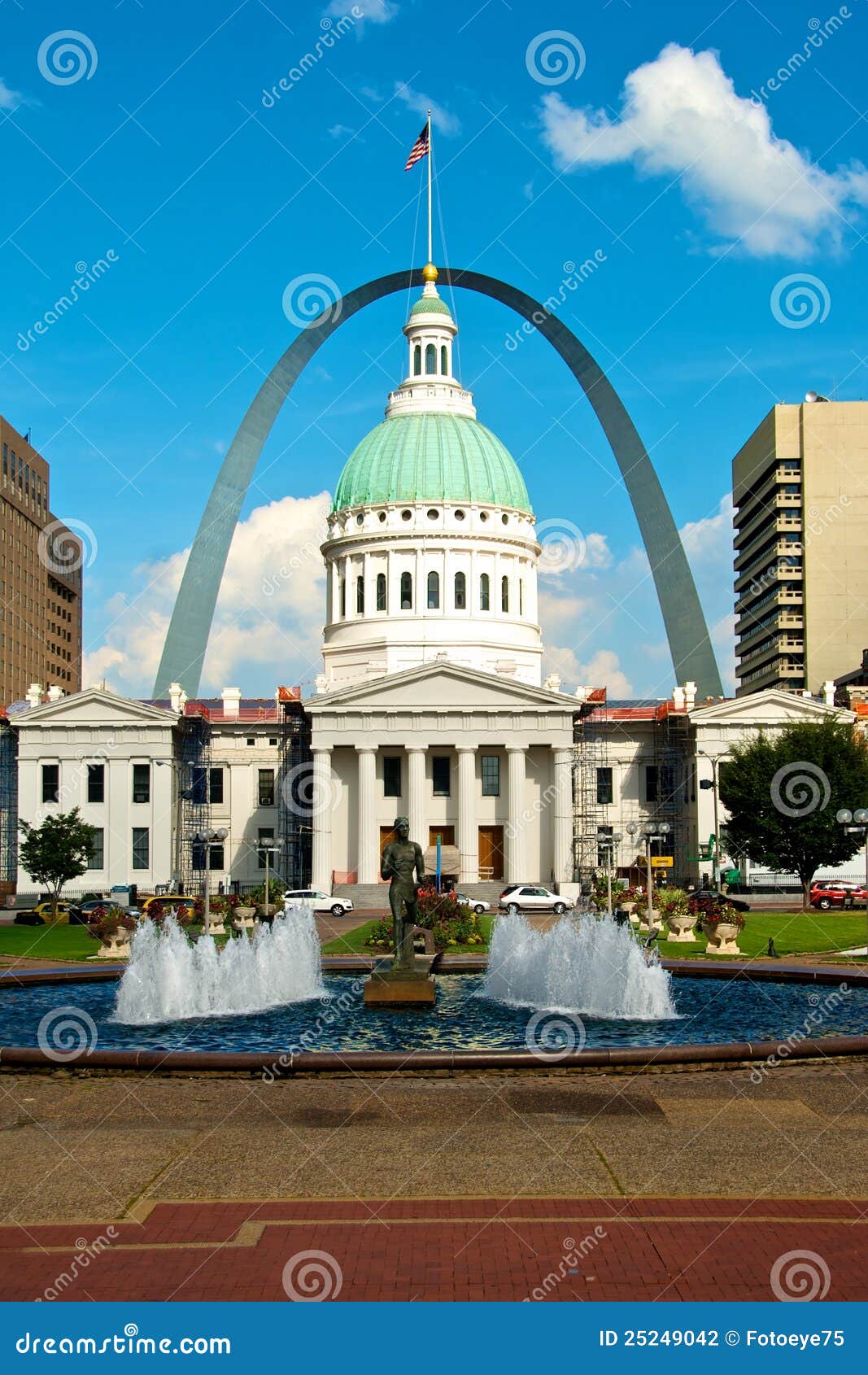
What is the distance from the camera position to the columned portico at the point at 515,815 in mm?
88688

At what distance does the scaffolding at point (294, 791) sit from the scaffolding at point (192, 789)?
4811mm

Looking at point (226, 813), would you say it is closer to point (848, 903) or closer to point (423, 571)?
point (423, 571)

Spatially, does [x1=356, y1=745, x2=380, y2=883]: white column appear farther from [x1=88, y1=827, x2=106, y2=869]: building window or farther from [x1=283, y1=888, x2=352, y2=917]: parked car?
[x1=88, y1=827, x2=106, y2=869]: building window

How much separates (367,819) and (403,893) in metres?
60.7

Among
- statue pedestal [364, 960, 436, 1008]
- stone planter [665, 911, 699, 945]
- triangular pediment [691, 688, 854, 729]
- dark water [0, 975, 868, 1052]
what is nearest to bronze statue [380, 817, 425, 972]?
statue pedestal [364, 960, 436, 1008]

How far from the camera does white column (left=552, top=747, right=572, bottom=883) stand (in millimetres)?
88938

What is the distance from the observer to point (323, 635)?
112m

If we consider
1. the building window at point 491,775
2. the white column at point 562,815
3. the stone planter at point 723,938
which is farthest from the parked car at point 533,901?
the stone planter at point 723,938

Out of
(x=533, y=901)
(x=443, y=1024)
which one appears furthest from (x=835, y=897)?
(x=443, y=1024)

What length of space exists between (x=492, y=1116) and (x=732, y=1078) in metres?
4.34

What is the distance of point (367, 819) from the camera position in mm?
89688

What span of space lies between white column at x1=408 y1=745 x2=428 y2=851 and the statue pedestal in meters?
61.5

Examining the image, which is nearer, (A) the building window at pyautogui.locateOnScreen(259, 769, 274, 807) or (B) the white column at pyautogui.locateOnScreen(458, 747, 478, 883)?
(B) the white column at pyautogui.locateOnScreen(458, 747, 478, 883)

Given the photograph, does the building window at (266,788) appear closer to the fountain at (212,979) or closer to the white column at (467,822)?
the white column at (467,822)
